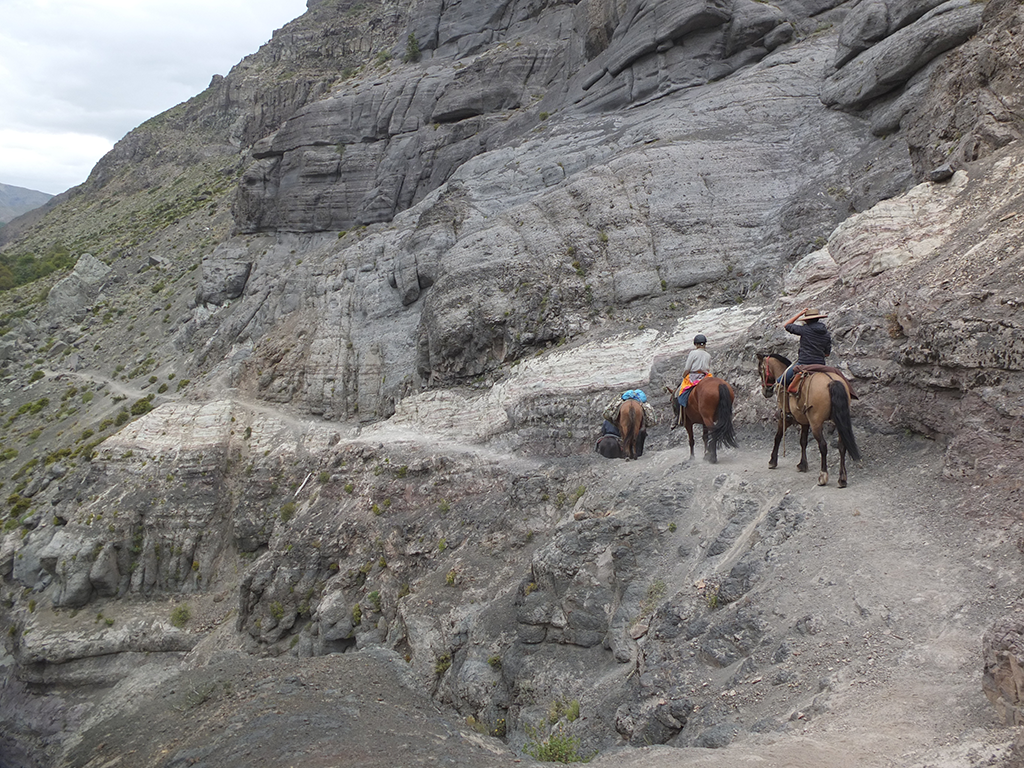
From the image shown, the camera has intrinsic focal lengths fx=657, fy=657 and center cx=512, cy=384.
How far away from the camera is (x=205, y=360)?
37.3 metres

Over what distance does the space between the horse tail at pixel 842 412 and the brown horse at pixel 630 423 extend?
5.87 metres

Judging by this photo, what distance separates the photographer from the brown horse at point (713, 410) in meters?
13.2

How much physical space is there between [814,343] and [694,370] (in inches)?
131

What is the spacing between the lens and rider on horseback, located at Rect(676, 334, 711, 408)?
1383cm

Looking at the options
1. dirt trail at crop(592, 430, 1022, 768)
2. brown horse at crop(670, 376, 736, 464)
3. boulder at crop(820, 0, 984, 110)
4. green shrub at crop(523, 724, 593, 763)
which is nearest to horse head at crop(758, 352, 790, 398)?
brown horse at crop(670, 376, 736, 464)

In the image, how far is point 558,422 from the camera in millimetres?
18875

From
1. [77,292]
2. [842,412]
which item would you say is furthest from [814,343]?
[77,292]

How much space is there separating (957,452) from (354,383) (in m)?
24.2

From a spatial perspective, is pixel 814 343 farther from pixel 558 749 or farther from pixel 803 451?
pixel 558 749

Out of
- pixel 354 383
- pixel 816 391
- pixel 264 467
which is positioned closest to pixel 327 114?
pixel 354 383

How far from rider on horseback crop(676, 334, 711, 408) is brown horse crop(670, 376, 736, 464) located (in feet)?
0.50

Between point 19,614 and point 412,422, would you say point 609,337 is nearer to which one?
point 412,422

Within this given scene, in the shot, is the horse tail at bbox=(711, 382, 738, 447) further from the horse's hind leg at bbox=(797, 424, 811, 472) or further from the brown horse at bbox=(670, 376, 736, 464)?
the horse's hind leg at bbox=(797, 424, 811, 472)

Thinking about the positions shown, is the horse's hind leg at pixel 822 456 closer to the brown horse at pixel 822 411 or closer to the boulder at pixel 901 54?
the brown horse at pixel 822 411
